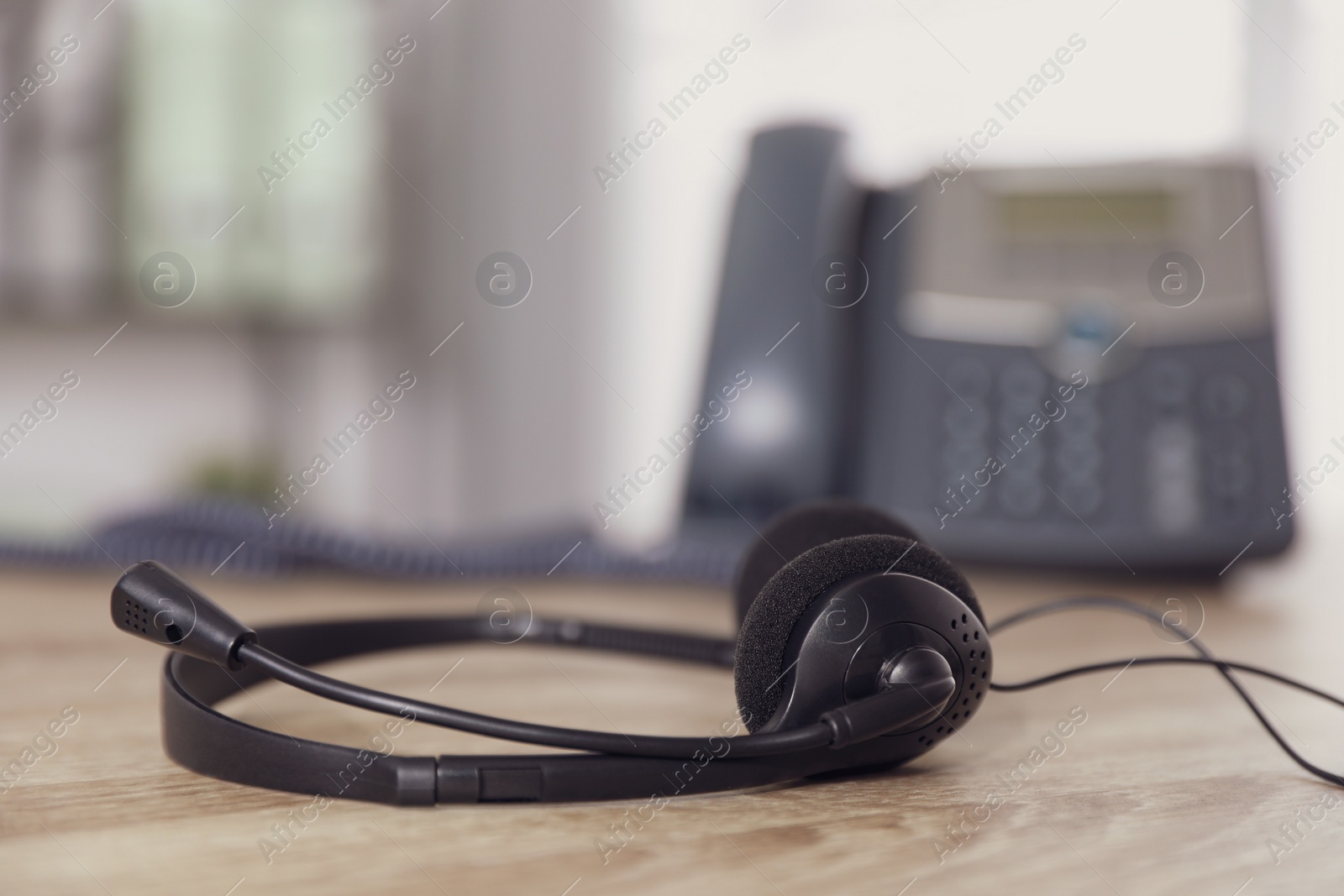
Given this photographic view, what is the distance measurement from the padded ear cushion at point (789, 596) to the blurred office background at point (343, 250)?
1.35 meters

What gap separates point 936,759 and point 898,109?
116cm

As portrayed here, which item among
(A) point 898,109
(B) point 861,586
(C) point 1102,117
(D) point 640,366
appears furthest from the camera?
(D) point 640,366

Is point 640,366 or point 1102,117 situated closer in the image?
point 1102,117

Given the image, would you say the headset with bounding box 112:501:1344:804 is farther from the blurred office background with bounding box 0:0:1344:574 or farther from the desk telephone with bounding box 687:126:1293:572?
the blurred office background with bounding box 0:0:1344:574

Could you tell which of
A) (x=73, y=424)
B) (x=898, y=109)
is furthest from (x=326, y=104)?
(x=898, y=109)

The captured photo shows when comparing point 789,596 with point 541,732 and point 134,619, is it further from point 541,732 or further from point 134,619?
point 134,619

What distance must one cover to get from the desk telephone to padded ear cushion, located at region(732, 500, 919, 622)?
33 cm

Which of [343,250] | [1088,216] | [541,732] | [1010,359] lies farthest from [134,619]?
[343,250]

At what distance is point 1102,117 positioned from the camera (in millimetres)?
1113

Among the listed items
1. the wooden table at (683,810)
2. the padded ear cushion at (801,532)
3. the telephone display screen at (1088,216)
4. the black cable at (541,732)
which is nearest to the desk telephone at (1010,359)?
the telephone display screen at (1088,216)

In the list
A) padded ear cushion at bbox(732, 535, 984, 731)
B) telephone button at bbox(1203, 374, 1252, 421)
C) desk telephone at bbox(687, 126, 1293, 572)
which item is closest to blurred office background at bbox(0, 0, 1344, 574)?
desk telephone at bbox(687, 126, 1293, 572)

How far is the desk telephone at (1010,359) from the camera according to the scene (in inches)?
26.9

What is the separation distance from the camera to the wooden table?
0.21 m

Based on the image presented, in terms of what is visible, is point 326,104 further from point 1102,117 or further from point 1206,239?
point 1206,239
